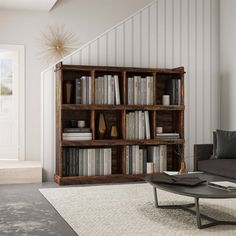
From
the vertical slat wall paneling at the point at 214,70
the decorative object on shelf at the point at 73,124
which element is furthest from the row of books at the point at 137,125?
the vertical slat wall paneling at the point at 214,70

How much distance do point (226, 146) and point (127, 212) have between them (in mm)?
2104

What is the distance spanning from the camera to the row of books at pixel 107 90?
620 cm

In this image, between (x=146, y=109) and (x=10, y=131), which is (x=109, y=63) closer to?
(x=146, y=109)

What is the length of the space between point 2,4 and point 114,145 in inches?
109

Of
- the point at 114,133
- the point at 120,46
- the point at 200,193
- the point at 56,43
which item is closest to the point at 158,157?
the point at 114,133

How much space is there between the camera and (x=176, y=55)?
276 inches

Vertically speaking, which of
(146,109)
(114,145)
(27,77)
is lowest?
(114,145)

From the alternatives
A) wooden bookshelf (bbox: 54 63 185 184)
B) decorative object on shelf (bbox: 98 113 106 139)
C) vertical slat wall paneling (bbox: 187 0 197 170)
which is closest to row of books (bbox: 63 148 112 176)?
wooden bookshelf (bbox: 54 63 185 184)

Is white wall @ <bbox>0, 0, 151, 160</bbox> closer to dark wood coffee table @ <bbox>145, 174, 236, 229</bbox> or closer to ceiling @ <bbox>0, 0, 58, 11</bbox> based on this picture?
ceiling @ <bbox>0, 0, 58, 11</bbox>

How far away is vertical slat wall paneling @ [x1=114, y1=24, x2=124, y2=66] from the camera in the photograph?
670 cm

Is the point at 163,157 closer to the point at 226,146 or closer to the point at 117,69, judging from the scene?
the point at 226,146

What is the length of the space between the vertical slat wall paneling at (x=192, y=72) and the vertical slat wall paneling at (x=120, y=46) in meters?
1.12

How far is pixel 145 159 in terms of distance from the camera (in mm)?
6449

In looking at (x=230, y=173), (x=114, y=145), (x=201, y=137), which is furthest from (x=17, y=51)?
(x=230, y=173)
